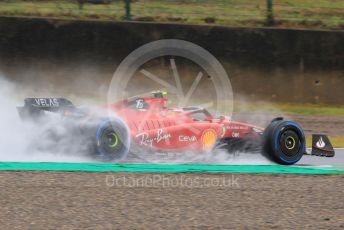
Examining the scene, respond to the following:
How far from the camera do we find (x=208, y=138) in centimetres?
832

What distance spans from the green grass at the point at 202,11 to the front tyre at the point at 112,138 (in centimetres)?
867

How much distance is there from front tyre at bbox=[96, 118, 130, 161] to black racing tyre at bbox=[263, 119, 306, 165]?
1.83 meters

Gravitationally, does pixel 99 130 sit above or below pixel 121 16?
below

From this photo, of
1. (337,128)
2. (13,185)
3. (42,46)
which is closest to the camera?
(13,185)

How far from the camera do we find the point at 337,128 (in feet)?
45.4

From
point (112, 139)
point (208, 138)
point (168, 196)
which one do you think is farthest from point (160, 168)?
point (168, 196)

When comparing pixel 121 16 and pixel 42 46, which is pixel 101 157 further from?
pixel 121 16

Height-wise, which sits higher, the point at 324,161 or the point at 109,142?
the point at 109,142

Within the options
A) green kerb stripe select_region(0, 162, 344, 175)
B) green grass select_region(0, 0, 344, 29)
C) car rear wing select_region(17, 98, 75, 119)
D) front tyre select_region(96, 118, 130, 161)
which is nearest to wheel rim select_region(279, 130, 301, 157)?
green kerb stripe select_region(0, 162, 344, 175)

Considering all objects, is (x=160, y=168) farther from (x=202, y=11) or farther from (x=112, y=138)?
(x=202, y=11)

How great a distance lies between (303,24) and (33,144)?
35.1 ft

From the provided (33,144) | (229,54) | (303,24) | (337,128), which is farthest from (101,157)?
(303,24)

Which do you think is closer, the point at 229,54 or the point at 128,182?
the point at 128,182

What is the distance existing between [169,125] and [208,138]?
0.52 meters
